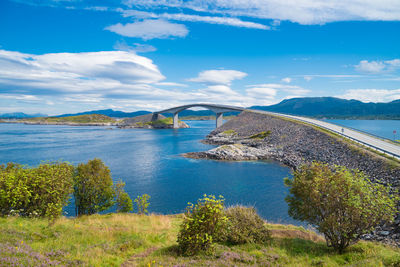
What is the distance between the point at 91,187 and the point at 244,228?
15.4 m

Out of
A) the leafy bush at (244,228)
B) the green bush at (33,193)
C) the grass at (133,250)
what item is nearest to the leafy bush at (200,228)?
the grass at (133,250)

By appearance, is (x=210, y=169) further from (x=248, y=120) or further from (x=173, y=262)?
(x=248, y=120)

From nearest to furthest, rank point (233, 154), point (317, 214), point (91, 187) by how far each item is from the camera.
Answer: point (317, 214) < point (91, 187) < point (233, 154)

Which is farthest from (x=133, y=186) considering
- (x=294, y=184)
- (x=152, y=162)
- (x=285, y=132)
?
(x=285, y=132)

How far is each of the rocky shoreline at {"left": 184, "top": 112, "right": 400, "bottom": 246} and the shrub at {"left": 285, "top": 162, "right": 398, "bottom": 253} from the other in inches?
356

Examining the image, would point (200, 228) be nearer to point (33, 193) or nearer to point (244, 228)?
point (244, 228)

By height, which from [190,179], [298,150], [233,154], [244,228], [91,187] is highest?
[244,228]

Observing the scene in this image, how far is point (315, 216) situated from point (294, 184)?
2.06 meters

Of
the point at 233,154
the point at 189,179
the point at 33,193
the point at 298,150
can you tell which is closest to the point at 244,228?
the point at 33,193

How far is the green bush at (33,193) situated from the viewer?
50.7 ft

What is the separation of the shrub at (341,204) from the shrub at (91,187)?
668 inches

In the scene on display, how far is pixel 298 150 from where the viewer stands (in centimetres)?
6162

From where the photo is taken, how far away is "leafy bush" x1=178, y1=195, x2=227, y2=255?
36.3 ft

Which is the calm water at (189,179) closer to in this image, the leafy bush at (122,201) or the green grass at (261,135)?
the leafy bush at (122,201)
